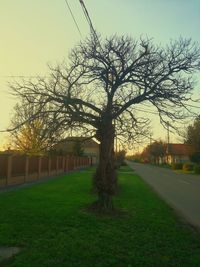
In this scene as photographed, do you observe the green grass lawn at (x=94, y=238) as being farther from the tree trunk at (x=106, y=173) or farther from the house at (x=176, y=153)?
the house at (x=176, y=153)

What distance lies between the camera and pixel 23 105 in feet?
41.6

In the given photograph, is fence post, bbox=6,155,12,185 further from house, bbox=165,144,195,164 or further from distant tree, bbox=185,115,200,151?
house, bbox=165,144,195,164

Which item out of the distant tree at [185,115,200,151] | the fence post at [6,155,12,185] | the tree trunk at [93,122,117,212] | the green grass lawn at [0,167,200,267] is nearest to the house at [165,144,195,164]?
the distant tree at [185,115,200,151]

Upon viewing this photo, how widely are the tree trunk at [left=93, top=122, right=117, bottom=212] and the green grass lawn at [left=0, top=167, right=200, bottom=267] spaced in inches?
28.2

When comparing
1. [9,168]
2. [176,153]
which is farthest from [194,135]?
[176,153]

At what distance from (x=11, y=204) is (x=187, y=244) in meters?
7.28

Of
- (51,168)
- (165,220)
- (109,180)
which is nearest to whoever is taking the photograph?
(165,220)

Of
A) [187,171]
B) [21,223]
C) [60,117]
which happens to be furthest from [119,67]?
[187,171]

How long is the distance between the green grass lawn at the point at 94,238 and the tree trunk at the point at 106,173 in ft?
2.35

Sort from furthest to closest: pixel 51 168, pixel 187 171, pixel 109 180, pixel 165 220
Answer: pixel 187 171 < pixel 51 168 < pixel 109 180 < pixel 165 220

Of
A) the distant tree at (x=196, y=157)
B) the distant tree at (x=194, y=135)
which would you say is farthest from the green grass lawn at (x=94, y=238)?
the distant tree at (x=196, y=157)

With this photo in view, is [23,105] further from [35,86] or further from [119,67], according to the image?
[119,67]

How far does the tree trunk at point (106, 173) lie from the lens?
40.8ft

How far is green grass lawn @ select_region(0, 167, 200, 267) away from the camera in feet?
21.9
